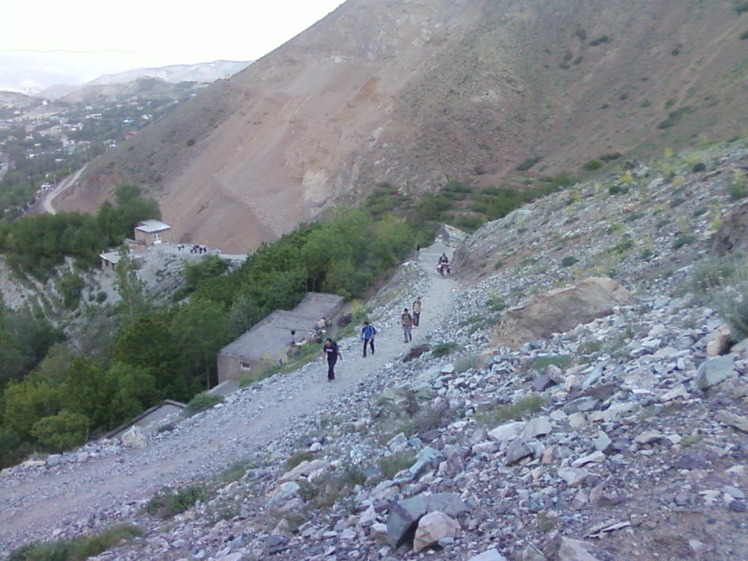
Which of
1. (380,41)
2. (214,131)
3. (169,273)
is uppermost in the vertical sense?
(380,41)

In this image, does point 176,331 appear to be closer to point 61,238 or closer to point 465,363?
point 465,363

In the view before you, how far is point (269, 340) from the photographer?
2048cm

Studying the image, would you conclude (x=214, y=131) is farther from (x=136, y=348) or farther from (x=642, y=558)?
(x=642, y=558)

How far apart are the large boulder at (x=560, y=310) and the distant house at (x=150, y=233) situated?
3791cm

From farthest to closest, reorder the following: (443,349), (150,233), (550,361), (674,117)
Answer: (150,233) → (674,117) → (443,349) → (550,361)

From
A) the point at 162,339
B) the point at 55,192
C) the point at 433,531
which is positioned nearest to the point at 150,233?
the point at 162,339

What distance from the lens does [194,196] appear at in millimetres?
54594

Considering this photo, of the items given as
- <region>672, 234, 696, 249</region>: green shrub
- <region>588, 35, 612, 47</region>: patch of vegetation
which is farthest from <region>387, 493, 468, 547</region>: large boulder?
<region>588, 35, 612, 47</region>: patch of vegetation

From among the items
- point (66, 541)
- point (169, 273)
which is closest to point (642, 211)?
point (66, 541)

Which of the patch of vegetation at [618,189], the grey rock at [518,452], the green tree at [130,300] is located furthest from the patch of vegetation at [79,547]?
the green tree at [130,300]

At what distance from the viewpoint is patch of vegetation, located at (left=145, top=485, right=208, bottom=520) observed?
8188mm

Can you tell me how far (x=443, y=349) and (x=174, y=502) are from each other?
5187 mm

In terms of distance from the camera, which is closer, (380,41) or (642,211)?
(642,211)

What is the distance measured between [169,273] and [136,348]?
66.8 ft
